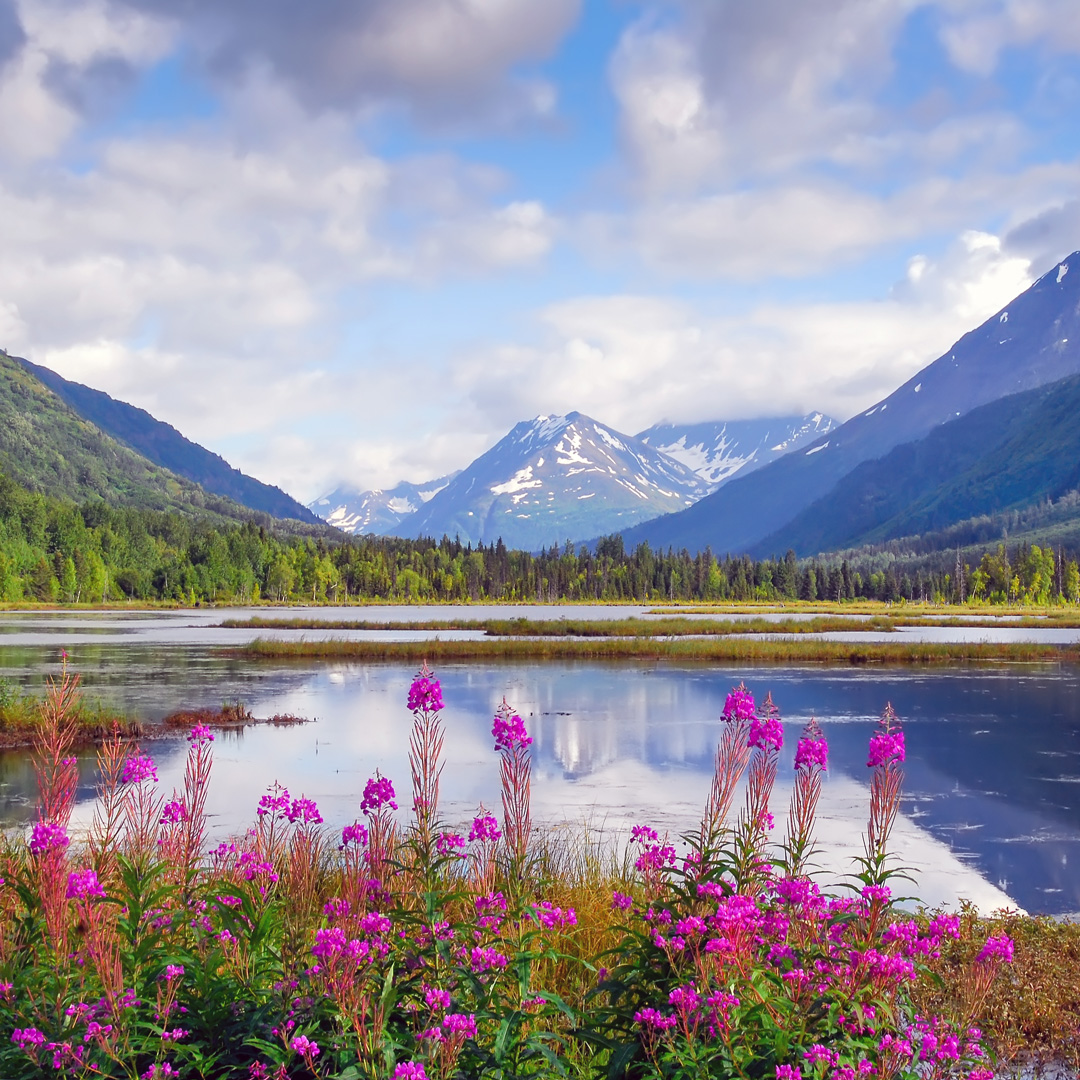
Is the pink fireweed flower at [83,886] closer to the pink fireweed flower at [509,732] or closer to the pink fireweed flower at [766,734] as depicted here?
the pink fireweed flower at [509,732]

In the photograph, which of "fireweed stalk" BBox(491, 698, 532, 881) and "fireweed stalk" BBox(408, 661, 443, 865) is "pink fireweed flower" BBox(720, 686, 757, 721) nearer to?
"fireweed stalk" BBox(491, 698, 532, 881)

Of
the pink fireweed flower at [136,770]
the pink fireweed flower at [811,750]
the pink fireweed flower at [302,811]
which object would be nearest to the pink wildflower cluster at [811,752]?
the pink fireweed flower at [811,750]

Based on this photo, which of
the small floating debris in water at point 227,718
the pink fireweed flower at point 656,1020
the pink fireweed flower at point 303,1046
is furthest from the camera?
the small floating debris in water at point 227,718

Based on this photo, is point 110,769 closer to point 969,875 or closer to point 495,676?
point 969,875

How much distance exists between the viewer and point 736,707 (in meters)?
6.57

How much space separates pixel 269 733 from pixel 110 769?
28.6 meters

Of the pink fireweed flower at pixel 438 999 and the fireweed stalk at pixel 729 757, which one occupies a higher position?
the fireweed stalk at pixel 729 757

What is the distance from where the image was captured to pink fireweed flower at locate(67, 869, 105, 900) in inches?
224

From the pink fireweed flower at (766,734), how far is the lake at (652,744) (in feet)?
28.7

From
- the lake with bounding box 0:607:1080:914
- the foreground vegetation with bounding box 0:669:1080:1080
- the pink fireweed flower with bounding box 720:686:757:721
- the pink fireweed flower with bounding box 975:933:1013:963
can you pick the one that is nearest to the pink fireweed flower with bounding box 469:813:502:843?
the foreground vegetation with bounding box 0:669:1080:1080

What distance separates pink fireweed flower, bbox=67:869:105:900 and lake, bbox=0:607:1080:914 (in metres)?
11.0

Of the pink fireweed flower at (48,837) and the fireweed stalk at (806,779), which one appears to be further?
the fireweed stalk at (806,779)

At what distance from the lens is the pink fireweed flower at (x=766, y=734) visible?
635cm

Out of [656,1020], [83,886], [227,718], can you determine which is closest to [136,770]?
[83,886]
